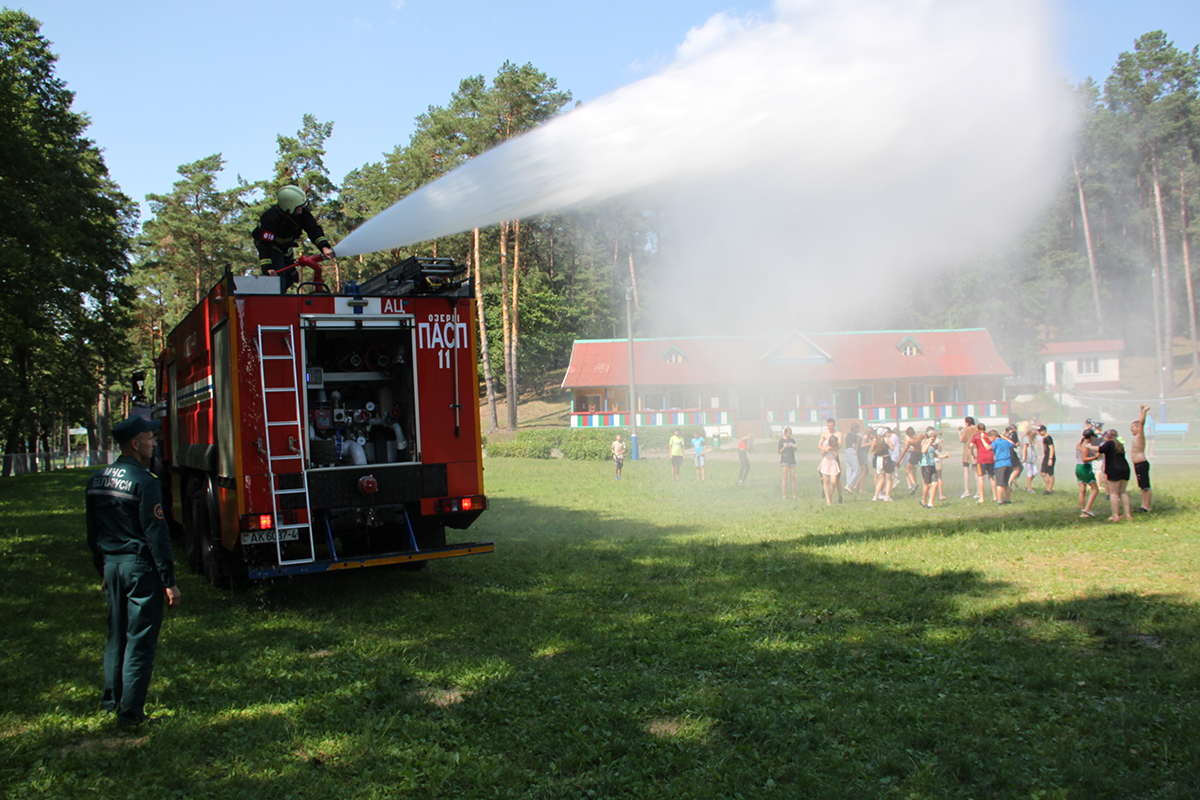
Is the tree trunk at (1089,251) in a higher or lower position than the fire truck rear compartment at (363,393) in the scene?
higher

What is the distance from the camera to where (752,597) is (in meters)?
7.86

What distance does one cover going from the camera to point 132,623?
4.62 m

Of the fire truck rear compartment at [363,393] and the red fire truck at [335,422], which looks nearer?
the red fire truck at [335,422]

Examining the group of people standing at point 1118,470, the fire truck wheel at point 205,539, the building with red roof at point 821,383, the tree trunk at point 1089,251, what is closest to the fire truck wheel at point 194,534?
the fire truck wheel at point 205,539

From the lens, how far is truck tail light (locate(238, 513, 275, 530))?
284 inches

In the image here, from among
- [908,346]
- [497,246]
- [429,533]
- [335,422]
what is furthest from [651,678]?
[908,346]

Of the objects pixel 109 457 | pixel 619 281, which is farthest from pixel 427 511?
pixel 109 457

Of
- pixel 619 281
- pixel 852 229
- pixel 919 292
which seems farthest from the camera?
pixel 919 292

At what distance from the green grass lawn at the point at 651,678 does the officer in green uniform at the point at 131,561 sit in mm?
396

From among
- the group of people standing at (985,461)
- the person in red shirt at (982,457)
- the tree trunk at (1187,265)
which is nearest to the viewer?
the group of people standing at (985,461)

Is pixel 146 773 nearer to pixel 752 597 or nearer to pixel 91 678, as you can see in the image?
pixel 91 678

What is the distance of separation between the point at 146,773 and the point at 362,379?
16.2ft

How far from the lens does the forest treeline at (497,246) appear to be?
21.0 meters

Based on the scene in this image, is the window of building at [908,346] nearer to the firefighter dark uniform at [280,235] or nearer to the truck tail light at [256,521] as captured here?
the firefighter dark uniform at [280,235]
